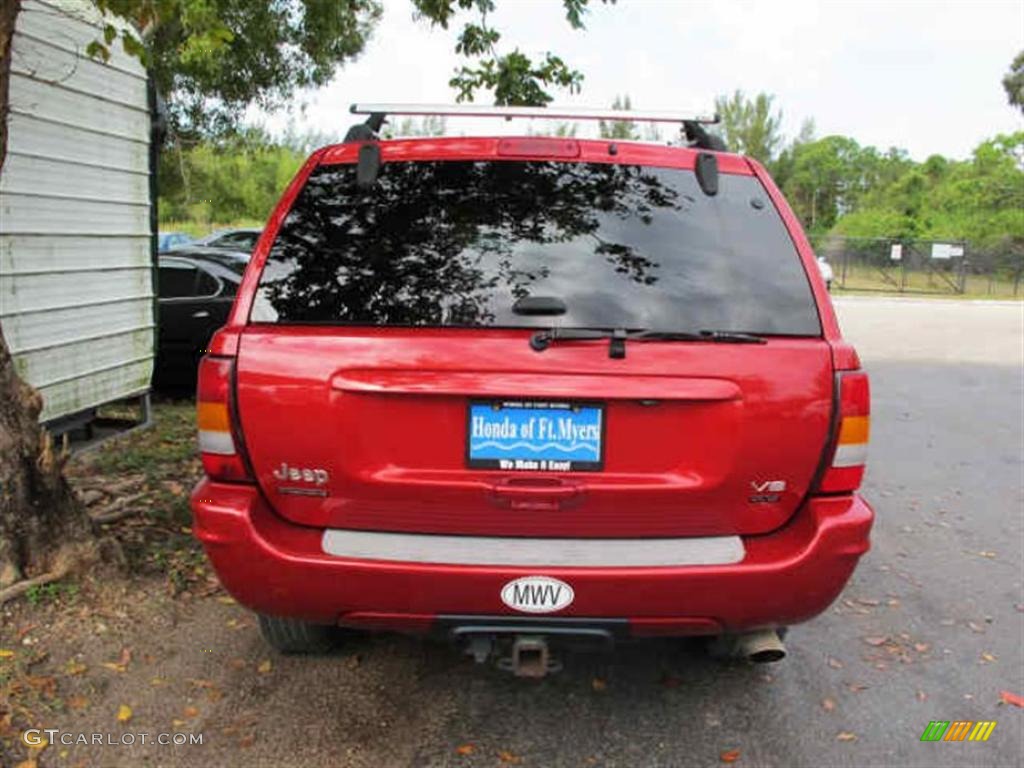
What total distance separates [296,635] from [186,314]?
5834 mm

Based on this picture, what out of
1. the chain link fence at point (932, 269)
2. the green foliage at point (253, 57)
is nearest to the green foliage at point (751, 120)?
the chain link fence at point (932, 269)

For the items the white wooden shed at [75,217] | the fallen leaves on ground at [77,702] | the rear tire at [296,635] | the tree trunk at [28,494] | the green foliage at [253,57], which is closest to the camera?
the fallen leaves on ground at [77,702]

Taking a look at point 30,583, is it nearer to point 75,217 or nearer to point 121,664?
point 121,664

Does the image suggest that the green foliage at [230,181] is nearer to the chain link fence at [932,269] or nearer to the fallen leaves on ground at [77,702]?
the fallen leaves on ground at [77,702]

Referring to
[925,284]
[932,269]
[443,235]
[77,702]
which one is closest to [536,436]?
[443,235]

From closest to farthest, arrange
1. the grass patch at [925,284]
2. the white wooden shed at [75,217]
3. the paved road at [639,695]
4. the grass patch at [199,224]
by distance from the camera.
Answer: the paved road at [639,695]
the white wooden shed at [75,217]
the grass patch at [199,224]
the grass patch at [925,284]

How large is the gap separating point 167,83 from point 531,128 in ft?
31.6

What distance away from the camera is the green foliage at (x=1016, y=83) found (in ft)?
165

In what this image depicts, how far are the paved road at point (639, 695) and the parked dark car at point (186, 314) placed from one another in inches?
197

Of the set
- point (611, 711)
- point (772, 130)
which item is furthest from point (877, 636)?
point (772, 130)

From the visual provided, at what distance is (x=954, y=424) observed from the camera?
8.57 metres

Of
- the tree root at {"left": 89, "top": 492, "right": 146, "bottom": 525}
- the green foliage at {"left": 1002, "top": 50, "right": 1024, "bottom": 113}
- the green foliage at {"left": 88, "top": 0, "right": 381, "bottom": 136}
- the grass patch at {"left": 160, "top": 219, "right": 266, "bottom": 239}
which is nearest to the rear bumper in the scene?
the tree root at {"left": 89, "top": 492, "right": 146, "bottom": 525}

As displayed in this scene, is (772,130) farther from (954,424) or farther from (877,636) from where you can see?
(877,636)

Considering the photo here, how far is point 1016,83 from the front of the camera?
51.1 m
